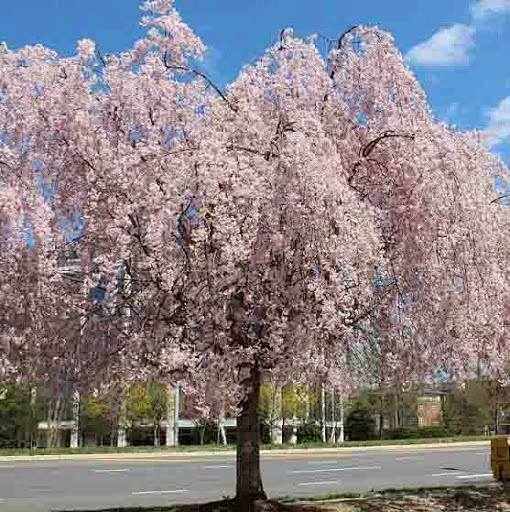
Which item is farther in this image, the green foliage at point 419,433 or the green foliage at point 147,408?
the green foliage at point 419,433

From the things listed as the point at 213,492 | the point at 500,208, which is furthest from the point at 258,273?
the point at 213,492

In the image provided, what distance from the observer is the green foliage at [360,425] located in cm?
5341

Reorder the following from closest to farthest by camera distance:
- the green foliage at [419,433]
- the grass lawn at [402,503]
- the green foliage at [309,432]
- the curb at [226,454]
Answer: the grass lawn at [402,503], the curb at [226,454], the green foliage at [419,433], the green foliage at [309,432]

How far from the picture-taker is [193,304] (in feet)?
27.5

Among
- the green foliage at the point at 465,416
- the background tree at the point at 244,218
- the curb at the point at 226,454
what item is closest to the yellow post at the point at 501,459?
the background tree at the point at 244,218

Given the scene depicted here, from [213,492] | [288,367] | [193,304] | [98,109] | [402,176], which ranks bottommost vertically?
[213,492]

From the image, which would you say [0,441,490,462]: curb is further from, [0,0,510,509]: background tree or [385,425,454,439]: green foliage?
[0,0,510,509]: background tree

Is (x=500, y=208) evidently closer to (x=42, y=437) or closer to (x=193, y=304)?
(x=193, y=304)

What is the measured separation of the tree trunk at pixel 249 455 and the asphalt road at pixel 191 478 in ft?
15.0

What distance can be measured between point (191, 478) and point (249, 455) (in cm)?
1017

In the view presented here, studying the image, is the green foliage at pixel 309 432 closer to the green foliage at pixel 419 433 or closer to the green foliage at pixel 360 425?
the green foliage at pixel 360 425

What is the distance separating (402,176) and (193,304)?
3.29 meters

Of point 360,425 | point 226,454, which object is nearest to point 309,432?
point 360,425

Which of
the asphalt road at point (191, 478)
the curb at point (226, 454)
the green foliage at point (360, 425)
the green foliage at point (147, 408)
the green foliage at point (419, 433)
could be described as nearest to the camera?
the asphalt road at point (191, 478)
